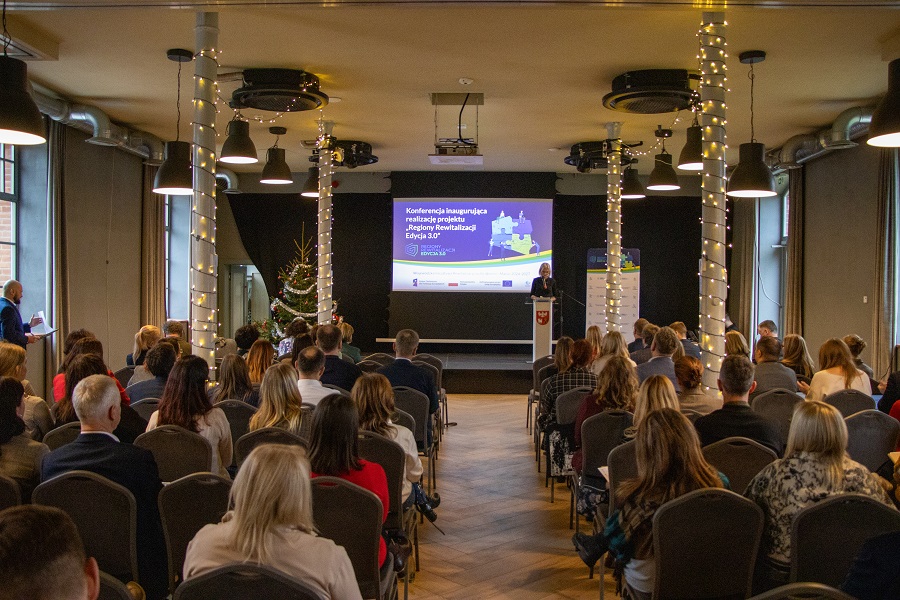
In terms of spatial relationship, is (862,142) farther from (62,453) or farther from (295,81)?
(62,453)

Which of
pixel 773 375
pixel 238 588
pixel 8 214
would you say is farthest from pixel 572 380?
pixel 8 214

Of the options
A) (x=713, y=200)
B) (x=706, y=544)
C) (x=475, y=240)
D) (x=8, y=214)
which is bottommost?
(x=706, y=544)

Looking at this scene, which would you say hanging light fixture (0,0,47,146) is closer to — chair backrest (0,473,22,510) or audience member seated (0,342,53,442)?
audience member seated (0,342,53,442)

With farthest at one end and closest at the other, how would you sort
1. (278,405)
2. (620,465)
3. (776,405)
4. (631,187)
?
1. (631,187)
2. (776,405)
3. (278,405)
4. (620,465)

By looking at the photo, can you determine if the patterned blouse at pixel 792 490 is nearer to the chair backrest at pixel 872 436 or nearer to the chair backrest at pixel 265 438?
the chair backrest at pixel 872 436

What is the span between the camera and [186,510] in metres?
3.12

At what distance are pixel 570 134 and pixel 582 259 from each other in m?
4.68

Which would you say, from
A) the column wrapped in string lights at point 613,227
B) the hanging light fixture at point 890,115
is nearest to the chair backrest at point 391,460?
the hanging light fixture at point 890,115

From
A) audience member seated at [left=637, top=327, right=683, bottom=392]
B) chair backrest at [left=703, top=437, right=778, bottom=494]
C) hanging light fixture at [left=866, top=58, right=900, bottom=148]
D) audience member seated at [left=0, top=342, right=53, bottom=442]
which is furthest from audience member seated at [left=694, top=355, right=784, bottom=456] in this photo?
audience member seated at [left=0, top=342, right=53, bottom=442]

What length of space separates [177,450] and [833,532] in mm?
2902

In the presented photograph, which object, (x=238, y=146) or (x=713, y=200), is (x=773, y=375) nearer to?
(x=713, y=200)

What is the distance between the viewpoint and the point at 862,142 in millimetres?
10453

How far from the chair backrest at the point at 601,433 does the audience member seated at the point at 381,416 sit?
3.54 feet

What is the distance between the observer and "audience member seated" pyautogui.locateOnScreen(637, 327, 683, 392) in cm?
611
